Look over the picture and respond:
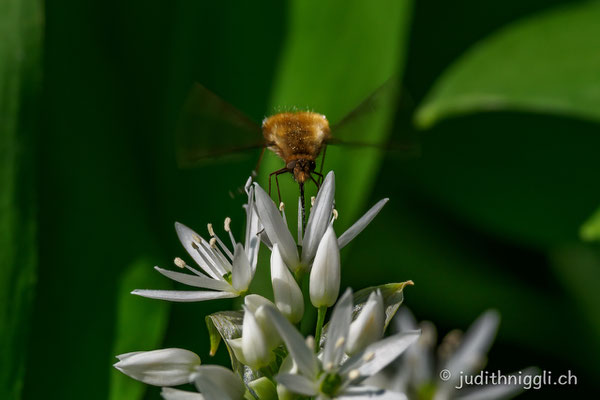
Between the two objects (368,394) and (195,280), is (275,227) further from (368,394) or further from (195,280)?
(368,394)

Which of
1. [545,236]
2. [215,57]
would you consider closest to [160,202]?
[215,57]

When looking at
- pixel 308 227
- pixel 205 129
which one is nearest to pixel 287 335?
pixel 308 227

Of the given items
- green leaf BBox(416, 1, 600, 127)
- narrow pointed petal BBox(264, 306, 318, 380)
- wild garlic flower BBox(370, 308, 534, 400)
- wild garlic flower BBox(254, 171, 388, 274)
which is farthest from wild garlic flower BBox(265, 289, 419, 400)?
green leaf BBox(416, 1, 600, 127)

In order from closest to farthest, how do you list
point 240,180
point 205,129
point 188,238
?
point 188,238, point 205,129, point 240,180

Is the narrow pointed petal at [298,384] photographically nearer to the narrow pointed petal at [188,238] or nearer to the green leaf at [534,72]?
the narrow pointed petal at [188,238]

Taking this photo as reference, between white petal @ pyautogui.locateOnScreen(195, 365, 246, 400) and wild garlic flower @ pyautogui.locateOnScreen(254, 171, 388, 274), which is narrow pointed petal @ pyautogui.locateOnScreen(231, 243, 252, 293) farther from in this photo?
white petal @ pyautogui.locateOnScreen(195, 365, 246, 400)

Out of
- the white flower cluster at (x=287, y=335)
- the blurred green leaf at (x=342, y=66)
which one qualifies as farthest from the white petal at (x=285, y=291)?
the blurred green leaf at (x=342, y=66)

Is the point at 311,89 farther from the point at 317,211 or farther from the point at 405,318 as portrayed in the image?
the point at 317,211
